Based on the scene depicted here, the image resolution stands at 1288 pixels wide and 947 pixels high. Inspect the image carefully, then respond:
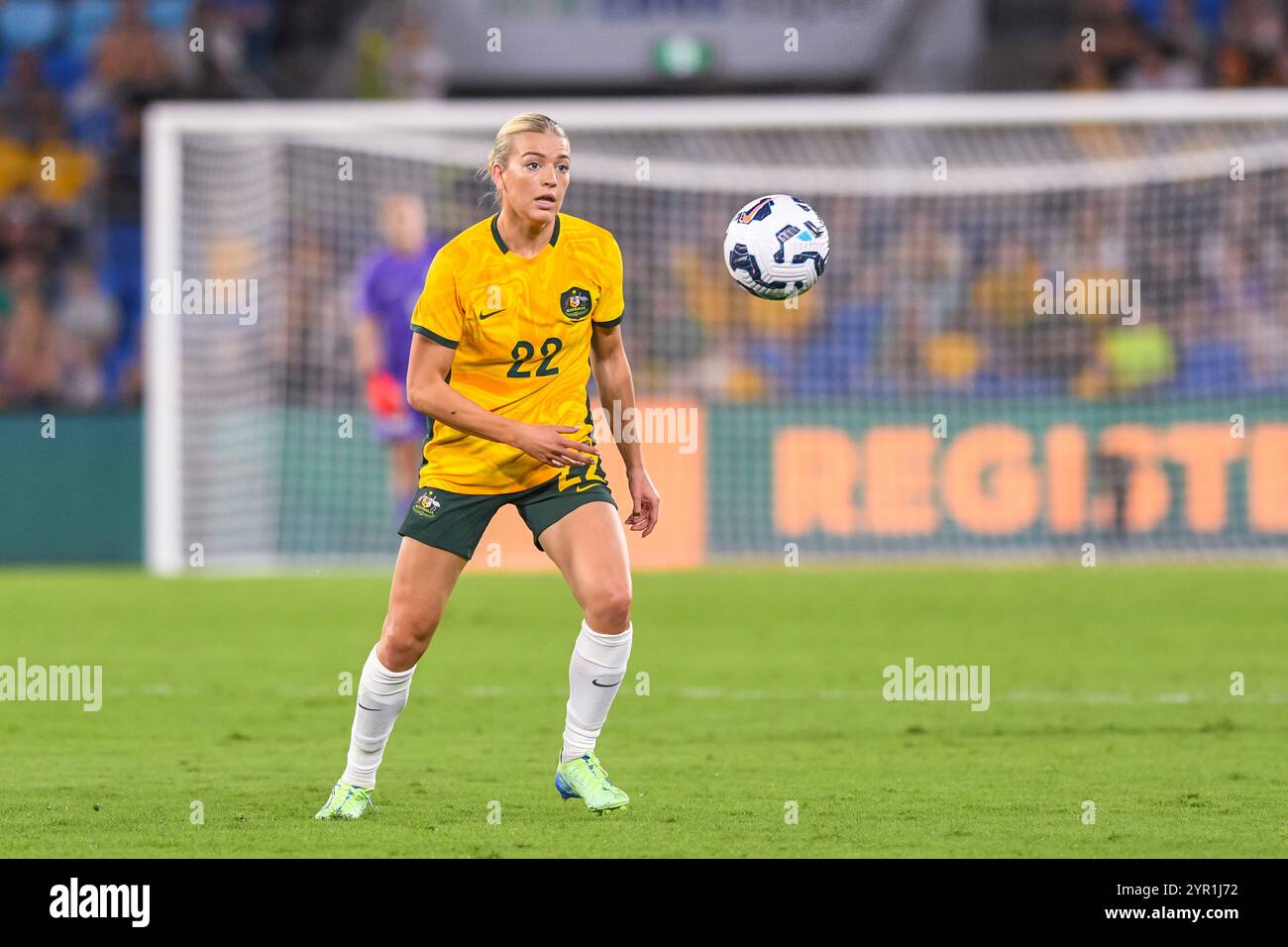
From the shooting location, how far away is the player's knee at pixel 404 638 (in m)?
6.53

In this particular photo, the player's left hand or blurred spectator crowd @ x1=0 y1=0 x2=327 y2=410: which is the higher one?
blurred spectator crowd @ x1=0 y1=0 x2=327 y2=410

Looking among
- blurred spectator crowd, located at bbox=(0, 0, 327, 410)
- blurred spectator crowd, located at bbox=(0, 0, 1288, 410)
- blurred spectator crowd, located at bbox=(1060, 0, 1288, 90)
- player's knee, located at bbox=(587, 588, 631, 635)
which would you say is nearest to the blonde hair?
player's knee, located at bbox=(587, 588, 631, 635)

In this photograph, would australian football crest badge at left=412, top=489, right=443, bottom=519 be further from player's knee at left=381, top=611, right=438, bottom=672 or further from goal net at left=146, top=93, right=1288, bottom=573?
goal net at left=146, top=93, right=1288, bottom=573

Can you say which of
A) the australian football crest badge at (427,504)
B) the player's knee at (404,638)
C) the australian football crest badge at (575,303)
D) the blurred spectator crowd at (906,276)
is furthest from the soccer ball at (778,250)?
the blurred spectator crowd at (906,276)

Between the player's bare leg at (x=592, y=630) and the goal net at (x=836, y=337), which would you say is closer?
the player's bare leg at (x=592, y=630)

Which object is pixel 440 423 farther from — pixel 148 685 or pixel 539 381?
pixel 148 685

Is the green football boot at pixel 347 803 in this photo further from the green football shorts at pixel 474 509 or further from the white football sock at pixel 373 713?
the green football shorts at pixel 474 509

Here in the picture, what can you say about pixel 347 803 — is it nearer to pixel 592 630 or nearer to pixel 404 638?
→ pixel 404 638

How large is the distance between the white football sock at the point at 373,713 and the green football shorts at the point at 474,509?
427 millimetres

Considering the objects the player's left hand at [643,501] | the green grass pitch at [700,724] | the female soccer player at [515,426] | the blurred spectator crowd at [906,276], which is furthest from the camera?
the blurred spectator crowd at [906,276]

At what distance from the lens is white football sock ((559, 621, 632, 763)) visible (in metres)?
6.76

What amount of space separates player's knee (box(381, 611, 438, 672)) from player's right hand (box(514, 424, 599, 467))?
0.63m
